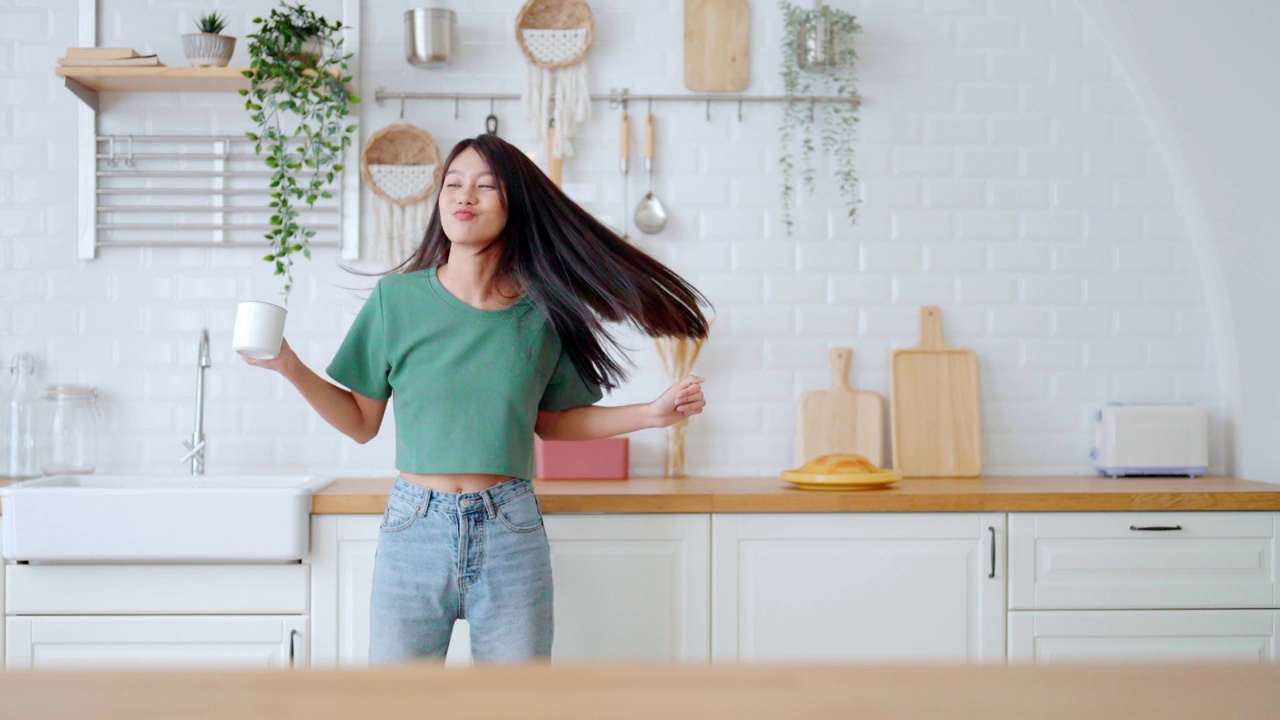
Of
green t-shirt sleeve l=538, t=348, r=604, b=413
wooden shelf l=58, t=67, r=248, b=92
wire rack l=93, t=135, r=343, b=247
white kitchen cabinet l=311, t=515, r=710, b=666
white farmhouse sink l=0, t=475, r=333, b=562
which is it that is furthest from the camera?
wire rack l=93, t=135, r=343, b=247

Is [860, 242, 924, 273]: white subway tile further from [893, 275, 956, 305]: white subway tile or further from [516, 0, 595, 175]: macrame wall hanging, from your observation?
[516, 0, 595, 175]: macrame wall hanging

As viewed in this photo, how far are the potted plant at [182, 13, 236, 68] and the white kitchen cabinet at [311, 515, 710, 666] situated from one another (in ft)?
4.13

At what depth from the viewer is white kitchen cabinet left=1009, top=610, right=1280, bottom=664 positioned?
8.61ft

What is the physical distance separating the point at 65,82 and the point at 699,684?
10.4 feet

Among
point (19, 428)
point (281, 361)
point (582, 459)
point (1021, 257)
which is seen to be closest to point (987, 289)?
point (1021, 257)

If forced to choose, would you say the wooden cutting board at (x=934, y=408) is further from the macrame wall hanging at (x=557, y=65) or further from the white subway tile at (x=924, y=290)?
the macrame wall hanging at (x=557, y=65)

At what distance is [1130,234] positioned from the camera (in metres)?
3.23

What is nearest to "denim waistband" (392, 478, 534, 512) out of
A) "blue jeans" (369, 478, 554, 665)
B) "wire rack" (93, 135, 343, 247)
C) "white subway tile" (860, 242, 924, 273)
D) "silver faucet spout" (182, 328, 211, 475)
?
"blue jeans" (369, 478, 554, 665)

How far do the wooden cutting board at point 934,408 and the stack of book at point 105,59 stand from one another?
6.98 feet

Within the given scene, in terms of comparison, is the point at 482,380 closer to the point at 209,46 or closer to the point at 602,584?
the point at 602,584

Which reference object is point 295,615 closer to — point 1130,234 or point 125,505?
point 125,505

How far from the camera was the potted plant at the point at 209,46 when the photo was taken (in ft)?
9.57

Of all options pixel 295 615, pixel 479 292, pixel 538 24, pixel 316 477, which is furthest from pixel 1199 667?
pixel 538 24

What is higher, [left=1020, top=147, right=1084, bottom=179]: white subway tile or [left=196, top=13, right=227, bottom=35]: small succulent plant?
[left=196, top=13, right=227, bottom=35]: small succulent plant
